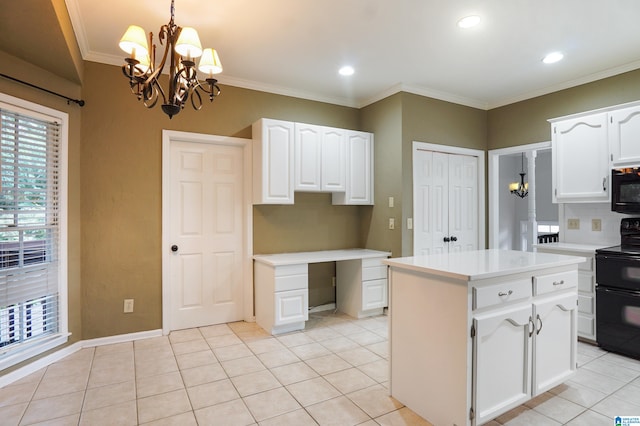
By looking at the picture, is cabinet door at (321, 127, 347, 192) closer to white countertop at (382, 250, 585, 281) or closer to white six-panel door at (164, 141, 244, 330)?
white six-panel door at (164, 141, 244, 330)

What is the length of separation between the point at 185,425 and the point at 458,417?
5.08 feet

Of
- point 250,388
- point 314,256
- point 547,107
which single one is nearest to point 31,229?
point 250,388

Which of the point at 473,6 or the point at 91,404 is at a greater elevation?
the point at 473,6

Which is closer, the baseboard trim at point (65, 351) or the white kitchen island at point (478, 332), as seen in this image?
the white kitchen island at point (478, 332)

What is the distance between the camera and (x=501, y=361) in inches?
78.7

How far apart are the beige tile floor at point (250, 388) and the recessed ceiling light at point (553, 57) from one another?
2.70 metres

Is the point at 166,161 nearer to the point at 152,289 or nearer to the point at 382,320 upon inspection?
the point at 152,289

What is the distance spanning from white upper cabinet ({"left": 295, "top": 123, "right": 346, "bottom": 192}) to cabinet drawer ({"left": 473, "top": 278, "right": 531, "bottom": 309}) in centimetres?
243

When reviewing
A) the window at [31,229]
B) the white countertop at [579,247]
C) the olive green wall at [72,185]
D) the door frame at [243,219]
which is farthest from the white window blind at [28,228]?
the white countertop at [579,247]

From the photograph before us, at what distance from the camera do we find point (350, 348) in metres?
3.23

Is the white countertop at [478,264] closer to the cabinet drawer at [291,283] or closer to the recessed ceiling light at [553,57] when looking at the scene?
the cabinet drawer at [291,283]

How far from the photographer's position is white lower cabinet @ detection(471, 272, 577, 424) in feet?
6.27

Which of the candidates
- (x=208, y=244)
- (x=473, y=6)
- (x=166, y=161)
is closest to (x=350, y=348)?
(x=208, y=244)

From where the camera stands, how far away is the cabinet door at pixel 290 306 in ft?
11.7
